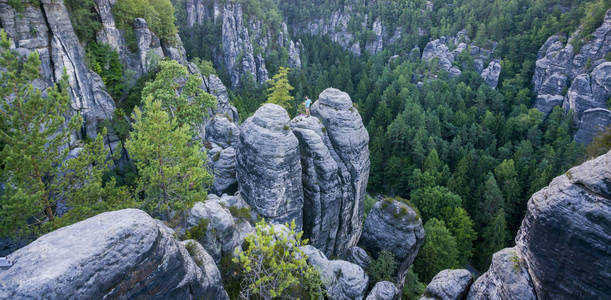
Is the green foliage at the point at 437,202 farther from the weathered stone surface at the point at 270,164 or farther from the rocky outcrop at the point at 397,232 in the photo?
the weathered stone surface at the point at 270,164

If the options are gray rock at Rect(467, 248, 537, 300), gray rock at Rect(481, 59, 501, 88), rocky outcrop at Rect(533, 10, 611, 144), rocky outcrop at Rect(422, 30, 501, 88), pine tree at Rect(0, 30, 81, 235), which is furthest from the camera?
rocky outcrop at Rect(422, 30, 501, 88)

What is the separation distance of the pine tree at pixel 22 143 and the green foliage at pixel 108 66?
60.1 feet

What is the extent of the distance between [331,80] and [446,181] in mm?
50640

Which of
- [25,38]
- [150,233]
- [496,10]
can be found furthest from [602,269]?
[496,10]

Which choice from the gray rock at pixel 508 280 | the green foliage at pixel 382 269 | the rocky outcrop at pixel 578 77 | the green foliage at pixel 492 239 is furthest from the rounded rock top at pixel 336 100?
the rocky outcrop at pixel 578 77

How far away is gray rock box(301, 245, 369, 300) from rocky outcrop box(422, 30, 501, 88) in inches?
2988

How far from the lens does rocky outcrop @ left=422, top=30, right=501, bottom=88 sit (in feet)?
251

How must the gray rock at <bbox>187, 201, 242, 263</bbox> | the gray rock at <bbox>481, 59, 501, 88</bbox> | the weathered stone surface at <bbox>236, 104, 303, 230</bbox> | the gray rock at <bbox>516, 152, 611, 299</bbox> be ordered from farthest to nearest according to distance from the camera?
the gray rock at <bbox>481, 59, 501, 88</bbox>
the weathered stone surface at <bbox>236, 104, 303, 230</bbox>
the gray rock at <bbox>187, 201, 242, 263</bbox>
the gray rock at <bbox>516, 152, 611, 299</bbox>

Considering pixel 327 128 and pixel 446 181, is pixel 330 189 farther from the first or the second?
pixel 446 181

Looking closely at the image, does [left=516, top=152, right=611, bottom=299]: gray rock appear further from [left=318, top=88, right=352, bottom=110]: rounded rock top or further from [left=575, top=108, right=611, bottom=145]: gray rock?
[left=575, top=108, right=611, bottom=145]: gray rock

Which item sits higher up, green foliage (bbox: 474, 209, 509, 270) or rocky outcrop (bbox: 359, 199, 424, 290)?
rocky outcrop (bbox: 359, 199, 424, 290)

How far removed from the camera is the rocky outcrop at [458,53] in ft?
251

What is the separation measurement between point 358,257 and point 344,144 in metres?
9.76

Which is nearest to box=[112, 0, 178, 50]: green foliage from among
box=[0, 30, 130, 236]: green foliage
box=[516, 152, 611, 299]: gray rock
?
box=[0, 30, 130, 236]: green foliage
